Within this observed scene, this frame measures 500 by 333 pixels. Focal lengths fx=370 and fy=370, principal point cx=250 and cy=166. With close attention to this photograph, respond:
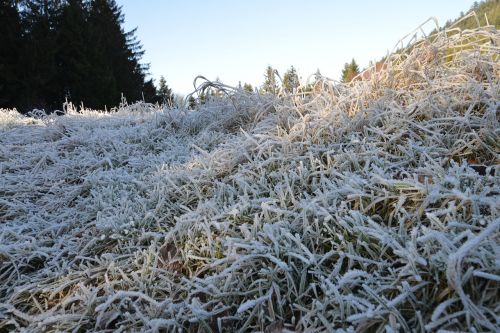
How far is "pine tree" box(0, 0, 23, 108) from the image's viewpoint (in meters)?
19.1

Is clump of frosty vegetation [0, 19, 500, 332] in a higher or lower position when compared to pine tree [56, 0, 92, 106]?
lower

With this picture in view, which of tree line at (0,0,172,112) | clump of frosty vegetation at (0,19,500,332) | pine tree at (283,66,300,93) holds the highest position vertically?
tree line at (0,0,172,112)

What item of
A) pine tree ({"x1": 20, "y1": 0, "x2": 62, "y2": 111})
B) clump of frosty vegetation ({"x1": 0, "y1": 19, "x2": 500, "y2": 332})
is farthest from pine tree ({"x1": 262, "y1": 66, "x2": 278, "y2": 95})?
pine tree ({"x1": 20, "y1": 0, "x2": 62, "y2": 111})

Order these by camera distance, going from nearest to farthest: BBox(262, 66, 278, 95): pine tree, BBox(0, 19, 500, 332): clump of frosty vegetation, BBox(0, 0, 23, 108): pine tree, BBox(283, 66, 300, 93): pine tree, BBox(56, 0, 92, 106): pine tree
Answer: BBox(0, 19, 500, 332): clump of frosty vegetation → BBox(283, 66, 300, 93): pine tree → BBox(262, 66, 278, 95): pine tree → BBox(0, 0, 23, 108): pine tree → BBox(56, 0, 92, 106): pine tree

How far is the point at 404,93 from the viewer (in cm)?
217

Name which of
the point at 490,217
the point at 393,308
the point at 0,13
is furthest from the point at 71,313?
the point at 0,13

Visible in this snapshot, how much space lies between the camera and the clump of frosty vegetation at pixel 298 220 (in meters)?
1.16

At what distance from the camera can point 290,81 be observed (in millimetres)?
2975

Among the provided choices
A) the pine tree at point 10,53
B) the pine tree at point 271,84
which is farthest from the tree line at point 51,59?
the pine tree at point 271,84

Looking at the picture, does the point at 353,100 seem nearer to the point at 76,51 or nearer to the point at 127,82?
the point at 76,51

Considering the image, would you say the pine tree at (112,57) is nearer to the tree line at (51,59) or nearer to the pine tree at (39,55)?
the tree line at (51,59)

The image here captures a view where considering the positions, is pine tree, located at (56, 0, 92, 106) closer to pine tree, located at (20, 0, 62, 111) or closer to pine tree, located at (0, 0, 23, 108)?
pine tree, located at (20, 0, 62, 111)

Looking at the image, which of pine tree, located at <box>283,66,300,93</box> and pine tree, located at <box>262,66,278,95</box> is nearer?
pine tree, located at <box>283,66,300,93</box>

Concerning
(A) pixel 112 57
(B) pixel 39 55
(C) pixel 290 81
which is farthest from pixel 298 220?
(A) pixel 112 57
